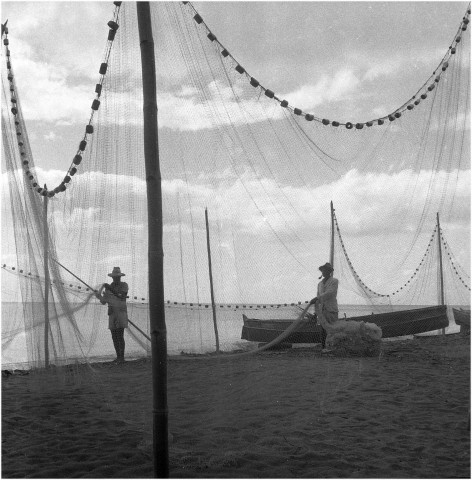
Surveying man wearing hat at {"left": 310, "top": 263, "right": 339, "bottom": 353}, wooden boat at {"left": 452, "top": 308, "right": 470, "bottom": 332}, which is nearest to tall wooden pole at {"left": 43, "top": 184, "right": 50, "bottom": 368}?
man wearing hat at {"left": 310, "top": 263, "right": 339, "bottom": 353}

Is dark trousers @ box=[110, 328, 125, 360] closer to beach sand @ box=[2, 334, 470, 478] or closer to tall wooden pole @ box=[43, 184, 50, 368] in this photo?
beach sand @ box=[2, 334, 470, 478]

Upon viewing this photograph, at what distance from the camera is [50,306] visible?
7.38m

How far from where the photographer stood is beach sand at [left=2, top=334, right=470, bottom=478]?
5320 mm

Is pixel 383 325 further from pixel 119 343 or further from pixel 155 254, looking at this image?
pixel 155 254

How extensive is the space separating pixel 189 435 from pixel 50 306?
8.97 ft

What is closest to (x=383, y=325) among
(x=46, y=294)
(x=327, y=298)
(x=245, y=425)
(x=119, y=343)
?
(x=327, y=298)

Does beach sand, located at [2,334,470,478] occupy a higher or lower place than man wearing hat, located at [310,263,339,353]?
lower

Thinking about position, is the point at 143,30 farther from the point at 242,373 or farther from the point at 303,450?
the point at 303,450

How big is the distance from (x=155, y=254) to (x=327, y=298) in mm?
6633

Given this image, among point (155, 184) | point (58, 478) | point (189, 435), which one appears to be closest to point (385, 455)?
point (189, 435)

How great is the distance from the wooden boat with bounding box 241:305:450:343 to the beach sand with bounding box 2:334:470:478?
736cm

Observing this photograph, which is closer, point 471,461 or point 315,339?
point 471,461

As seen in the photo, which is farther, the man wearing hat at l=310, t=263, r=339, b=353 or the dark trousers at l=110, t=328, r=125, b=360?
the dark trousers at l=110, t=328, r=125, b=360

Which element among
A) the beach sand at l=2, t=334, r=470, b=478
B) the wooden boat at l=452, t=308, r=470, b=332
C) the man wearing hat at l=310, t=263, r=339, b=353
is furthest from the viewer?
the wooden boat at l=452, t=308, r=470, b=332
